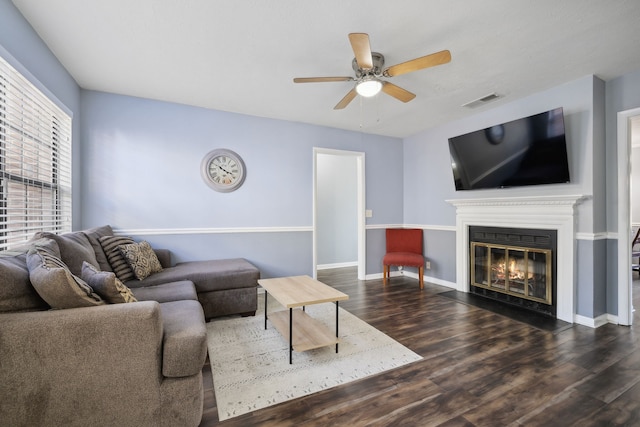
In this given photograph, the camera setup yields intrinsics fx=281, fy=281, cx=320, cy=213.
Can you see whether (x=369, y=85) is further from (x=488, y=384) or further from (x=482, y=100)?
(x=488, y=384)

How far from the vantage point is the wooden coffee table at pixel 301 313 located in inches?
84.7

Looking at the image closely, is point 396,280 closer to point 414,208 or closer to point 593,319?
point 414,208

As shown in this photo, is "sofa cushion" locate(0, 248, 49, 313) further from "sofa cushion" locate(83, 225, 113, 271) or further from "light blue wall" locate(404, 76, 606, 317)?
"light blue wall" locate(404, 76, 606, 317)

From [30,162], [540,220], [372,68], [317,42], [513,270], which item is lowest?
[513,270]

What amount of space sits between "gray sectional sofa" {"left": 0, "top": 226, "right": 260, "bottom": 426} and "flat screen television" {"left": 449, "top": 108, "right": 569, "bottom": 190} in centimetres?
370

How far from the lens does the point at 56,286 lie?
4.33ft

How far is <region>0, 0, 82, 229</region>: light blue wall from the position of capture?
1.86m

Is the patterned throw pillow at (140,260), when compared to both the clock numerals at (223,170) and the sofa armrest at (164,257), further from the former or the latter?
the clock numerals at (223,170)

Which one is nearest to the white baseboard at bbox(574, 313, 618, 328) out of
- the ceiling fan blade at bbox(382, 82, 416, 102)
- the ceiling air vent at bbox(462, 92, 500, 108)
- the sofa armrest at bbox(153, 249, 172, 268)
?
the ceiling air vent at bbox(462, 92, 500, 108)

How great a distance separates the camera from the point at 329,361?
86.3 inches

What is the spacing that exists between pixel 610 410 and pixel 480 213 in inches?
98.8

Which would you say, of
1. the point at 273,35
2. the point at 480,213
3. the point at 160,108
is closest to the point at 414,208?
the point at 480,213

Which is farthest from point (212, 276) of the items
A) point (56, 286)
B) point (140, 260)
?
point (56, 286)

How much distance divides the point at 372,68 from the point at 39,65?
2.70 metres
